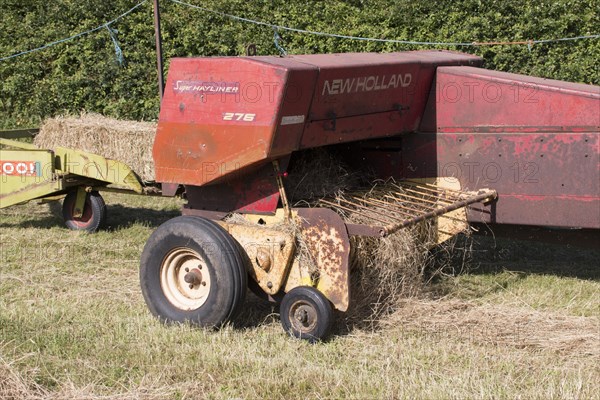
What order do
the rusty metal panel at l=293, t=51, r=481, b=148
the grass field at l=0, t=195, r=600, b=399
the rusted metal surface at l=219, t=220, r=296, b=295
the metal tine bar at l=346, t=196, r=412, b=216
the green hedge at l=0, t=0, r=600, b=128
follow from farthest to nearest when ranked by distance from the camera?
the green hedge at l=0, t=0, r=600, b=128
the metal tine bar at l=346, t=196, r=412, b=216
the rusty metal panel at l=293, t=51, r=481, b=148
the rusted metal surface at l=219, t=220, r=296, b=295
the grass field at l=0, t=195, r=600, b=399

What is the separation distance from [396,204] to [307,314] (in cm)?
120

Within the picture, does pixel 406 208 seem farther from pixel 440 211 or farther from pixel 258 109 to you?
pixel 258 109

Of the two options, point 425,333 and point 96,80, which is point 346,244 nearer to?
point 425,333

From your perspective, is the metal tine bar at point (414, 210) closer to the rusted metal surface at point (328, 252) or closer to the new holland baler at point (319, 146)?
the new holland baler at point (319, 146)

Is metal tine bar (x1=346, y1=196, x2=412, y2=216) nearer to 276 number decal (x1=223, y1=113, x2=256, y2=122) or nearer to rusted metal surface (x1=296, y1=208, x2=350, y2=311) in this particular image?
rusted metal surface (x1=296, y1=208, x2=350, y2=311)

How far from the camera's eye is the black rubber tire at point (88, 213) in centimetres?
837

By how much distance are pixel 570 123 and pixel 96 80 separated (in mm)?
10244

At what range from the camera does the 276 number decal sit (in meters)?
5.02

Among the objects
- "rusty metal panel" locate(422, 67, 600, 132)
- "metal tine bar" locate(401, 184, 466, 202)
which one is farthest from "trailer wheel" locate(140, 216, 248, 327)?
"rusty metal panel" locate(422, 67, 600, 132)

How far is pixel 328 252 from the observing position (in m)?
5.04

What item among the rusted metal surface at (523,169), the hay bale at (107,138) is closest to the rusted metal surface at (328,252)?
the rusted metal surface at (523,169)

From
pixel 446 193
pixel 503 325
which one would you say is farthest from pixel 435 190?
pixel 503 325

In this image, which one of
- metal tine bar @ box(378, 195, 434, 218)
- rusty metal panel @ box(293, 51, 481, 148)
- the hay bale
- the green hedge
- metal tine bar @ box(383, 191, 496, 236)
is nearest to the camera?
metal tine bar @ box(383, 191, 496, 236)

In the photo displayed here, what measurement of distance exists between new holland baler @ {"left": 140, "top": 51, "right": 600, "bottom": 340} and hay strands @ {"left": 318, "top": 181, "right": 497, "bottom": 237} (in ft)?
0.06
